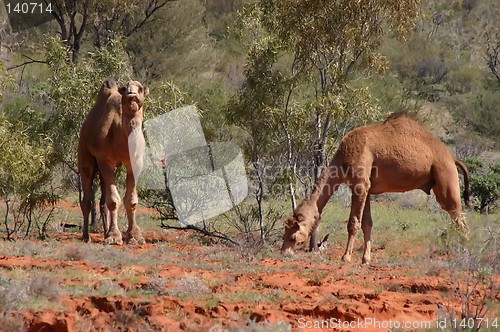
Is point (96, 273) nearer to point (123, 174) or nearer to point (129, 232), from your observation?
point (129, 232)

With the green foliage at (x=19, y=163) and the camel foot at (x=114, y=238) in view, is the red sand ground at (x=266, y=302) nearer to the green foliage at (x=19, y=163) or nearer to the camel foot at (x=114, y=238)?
the camel foot at (x=114, y=238)

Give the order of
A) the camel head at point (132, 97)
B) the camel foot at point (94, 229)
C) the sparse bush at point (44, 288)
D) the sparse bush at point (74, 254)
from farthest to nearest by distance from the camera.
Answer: the camel foot at point (94, 229) < the camel head at point (132, 97) < the sparse bush at point (74, 254) < the sparse bush at point (44, 288)

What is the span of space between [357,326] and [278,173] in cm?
964

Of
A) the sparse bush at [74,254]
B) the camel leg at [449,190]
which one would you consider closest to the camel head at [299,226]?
the camel leg at [449,190]

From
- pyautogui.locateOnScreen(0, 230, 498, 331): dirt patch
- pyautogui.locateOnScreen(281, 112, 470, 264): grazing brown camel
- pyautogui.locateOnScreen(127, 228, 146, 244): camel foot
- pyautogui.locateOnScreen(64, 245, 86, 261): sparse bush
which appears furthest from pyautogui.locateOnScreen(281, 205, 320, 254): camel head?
pyautogui.locateOnScreen(64, 245, 86, 261): sparse bush

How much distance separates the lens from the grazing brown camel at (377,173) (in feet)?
47.9

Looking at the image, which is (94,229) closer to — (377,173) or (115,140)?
(115,140)

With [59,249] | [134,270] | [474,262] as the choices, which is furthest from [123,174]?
[474,262]

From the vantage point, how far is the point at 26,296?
9469mm

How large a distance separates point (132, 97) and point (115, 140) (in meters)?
1.01

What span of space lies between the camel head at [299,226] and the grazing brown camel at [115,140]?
2.93m

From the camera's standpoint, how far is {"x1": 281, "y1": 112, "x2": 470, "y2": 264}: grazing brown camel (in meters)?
14.6

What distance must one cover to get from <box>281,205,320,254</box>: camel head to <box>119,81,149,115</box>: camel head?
326cm

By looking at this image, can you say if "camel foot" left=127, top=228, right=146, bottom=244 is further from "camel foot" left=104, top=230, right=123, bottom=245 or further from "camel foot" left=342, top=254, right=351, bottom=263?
"camel foot" left=342, top=254, right=351, bottom=263
